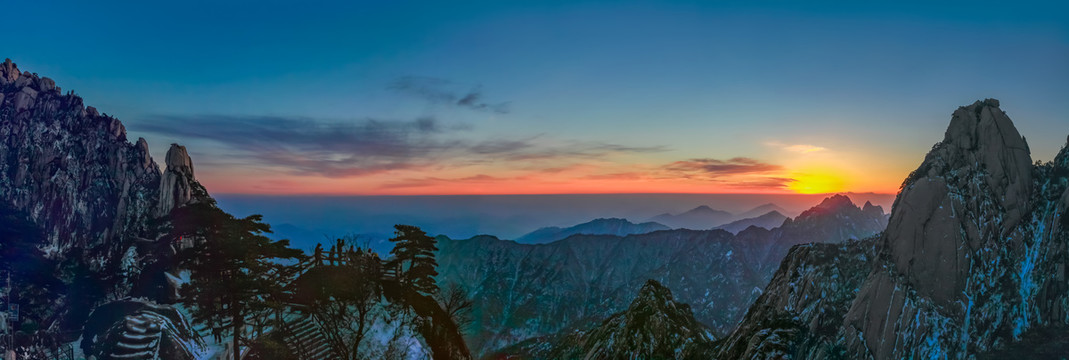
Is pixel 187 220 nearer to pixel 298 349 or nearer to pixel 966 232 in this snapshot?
pixel 298 349

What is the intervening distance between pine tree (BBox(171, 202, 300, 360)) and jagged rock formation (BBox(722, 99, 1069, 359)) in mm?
82233

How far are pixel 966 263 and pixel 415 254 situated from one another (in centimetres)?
9707

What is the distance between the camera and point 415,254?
6375 centimetres

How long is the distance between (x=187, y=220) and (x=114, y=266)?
3911 inches

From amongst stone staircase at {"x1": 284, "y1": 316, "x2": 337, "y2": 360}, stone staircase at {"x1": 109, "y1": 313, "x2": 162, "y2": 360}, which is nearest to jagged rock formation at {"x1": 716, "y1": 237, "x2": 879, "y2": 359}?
stone staircase at {"x1": 284, "y1": 316, "x2": 337, "y2": 360}

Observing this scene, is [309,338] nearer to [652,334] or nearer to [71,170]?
[652,334]

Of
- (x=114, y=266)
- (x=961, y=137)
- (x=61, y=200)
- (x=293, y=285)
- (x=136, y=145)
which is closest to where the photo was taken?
(x=293, y=285)

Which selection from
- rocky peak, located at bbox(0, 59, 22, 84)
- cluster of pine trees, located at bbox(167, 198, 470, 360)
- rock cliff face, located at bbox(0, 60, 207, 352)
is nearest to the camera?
cluster of pine trees, located at bbox(167, 198, 470, 360)

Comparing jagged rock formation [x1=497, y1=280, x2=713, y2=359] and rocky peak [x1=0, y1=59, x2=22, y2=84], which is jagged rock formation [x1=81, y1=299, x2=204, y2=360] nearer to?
jagged rock formation [x1=497, y1=280, x2=713, y2=359]

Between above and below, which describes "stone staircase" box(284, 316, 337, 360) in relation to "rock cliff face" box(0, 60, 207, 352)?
below

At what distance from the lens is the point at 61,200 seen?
138m

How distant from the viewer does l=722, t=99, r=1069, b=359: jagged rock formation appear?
81250 mm

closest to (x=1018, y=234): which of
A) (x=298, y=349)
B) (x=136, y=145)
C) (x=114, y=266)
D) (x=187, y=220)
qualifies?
→ (x=298, y=349)

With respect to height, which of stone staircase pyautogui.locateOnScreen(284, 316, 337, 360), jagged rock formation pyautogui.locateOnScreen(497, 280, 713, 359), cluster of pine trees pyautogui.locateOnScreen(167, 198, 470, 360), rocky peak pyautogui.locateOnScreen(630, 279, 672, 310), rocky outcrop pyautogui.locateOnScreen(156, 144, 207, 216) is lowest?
jagged rock formation pyautogui.locateOnScreen(497, 280, 713, 359)
